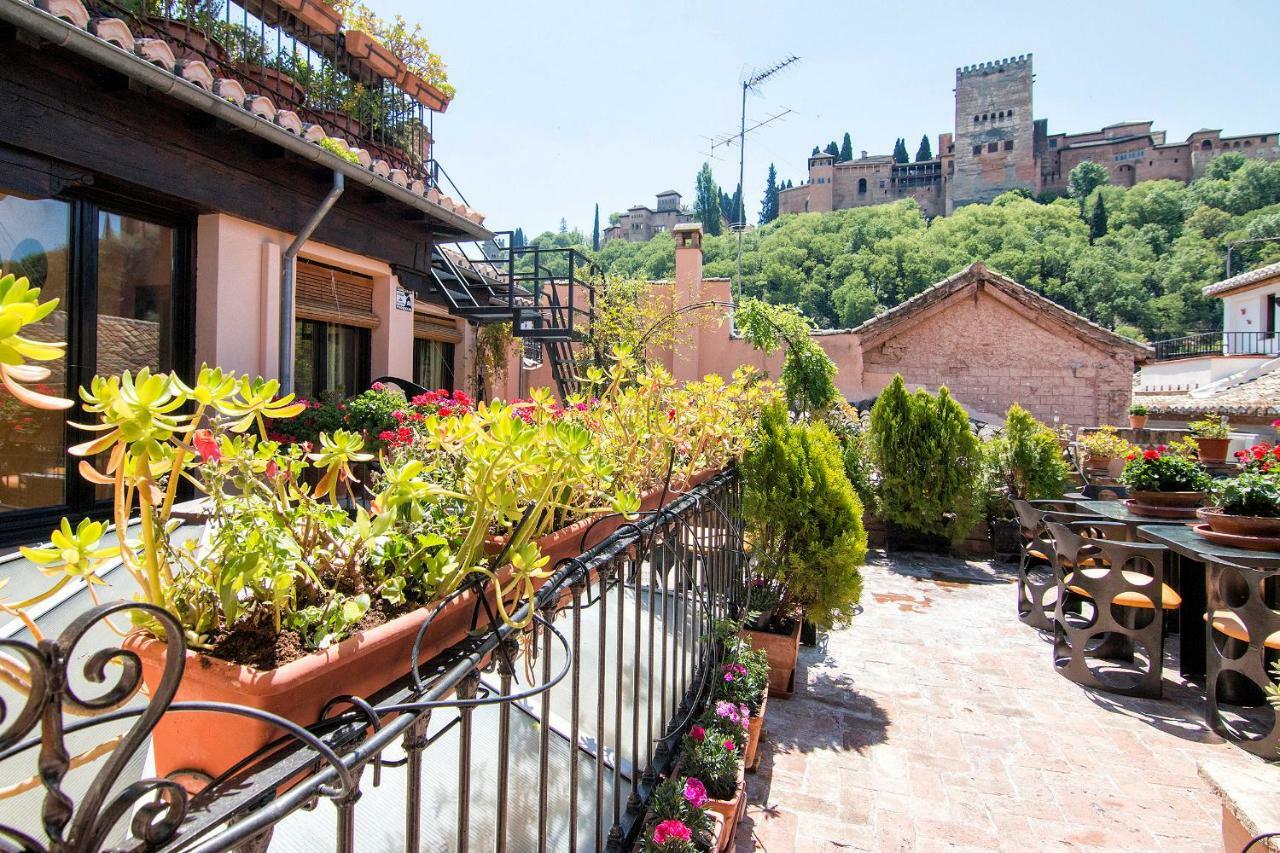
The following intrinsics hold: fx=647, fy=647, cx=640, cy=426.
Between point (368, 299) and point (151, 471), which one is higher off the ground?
point (368, 299)

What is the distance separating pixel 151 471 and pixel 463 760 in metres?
0.63

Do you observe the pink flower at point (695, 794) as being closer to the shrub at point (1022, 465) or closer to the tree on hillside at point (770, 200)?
the shrub at point (1022, 465)

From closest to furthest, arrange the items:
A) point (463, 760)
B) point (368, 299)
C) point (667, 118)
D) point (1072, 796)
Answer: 1. point (463, 760)
2. point (1072, 796)
3. point (368, 299)
4. point (667, 118)

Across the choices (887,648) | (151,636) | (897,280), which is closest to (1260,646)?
(887,648)

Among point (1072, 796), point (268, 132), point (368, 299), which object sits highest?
point (268, 132)

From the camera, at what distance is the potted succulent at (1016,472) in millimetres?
7402

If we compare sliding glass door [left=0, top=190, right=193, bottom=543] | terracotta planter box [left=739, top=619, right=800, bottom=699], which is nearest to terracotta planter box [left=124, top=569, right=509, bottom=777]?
terracotta planter box [left=739, top=619, right=800, bottom=699]

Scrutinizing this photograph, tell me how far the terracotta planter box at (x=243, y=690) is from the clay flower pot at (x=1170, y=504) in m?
5.82

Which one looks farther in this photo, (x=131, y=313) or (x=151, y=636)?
(x=131, y=313)

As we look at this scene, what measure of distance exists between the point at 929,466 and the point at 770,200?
75382 mm

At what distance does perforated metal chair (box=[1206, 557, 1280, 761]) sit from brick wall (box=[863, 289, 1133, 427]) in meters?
9.38

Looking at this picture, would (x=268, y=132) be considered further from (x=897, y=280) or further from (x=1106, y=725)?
(x=897, y=280)

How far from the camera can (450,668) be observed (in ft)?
3.53

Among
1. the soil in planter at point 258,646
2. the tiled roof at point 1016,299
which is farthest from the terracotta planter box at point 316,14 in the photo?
the tiled roof at point 1016,299
